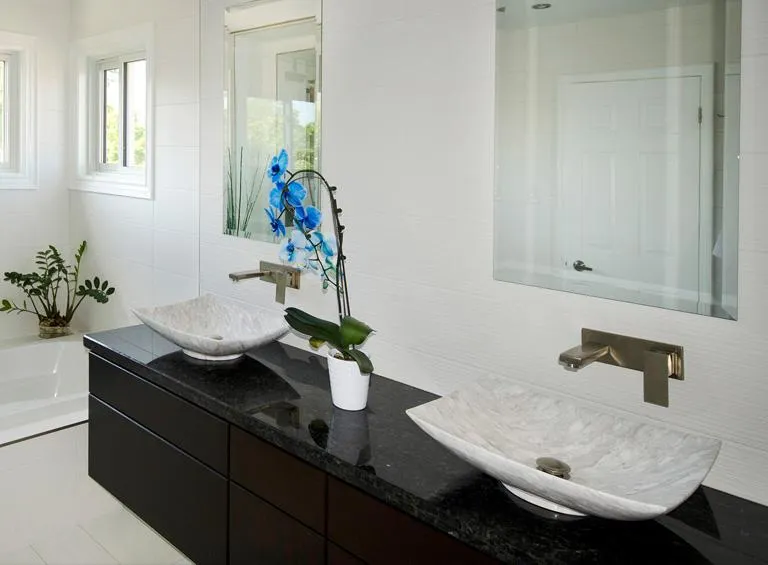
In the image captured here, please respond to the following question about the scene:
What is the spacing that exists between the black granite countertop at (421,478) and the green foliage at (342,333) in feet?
0.52

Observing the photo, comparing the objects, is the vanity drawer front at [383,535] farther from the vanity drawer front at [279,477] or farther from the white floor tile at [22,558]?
the white floor tile at [22,558]

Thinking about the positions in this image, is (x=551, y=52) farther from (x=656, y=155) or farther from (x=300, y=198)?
(x=300, y=198)

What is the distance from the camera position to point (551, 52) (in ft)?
5.56

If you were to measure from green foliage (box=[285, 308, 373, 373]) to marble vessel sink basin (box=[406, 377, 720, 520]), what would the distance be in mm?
320

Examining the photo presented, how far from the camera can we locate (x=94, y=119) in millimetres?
3730

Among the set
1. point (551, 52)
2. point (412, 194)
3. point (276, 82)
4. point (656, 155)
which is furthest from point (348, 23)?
point (656, 155)

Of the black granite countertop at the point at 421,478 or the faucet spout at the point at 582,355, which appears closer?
the black granite countertop at the point at 421,478

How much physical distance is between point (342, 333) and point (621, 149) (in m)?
0.86

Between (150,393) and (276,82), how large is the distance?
3.92 ft

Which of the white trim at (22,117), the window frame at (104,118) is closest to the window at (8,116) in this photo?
the white trim at (22,117)

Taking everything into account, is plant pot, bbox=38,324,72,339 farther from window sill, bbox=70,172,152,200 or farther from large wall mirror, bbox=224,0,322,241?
large wall mirror, bbox=224,0,322,241

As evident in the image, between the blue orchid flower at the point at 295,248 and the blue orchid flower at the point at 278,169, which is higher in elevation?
the blue orchid flower at the point at 278,169

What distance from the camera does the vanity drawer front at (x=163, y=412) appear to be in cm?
199

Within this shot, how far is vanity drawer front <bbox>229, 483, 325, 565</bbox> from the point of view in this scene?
1705 millimetres
